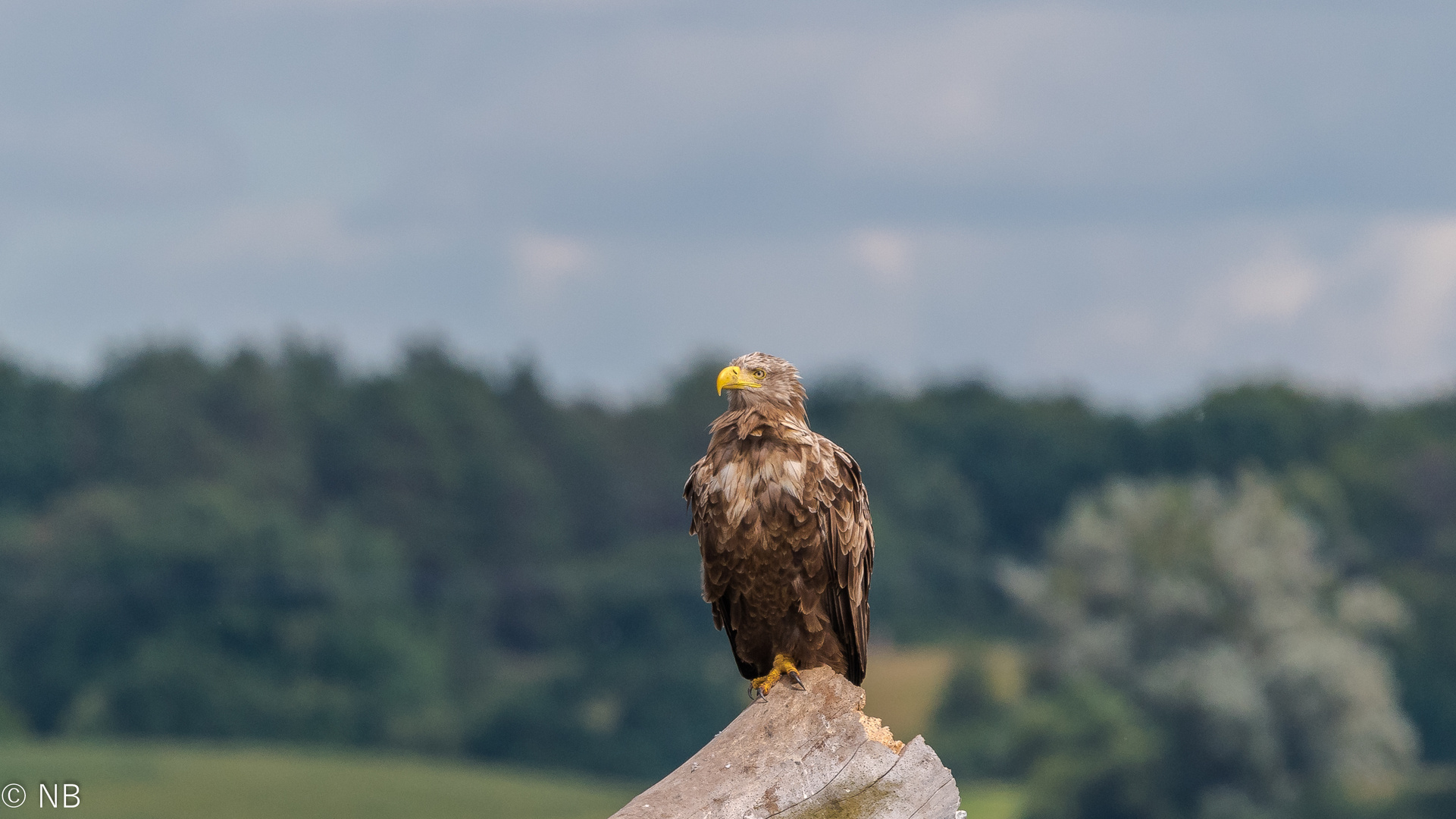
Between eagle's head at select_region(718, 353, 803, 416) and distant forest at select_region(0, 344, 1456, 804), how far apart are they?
261 feet

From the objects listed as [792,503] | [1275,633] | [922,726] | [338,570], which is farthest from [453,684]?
[792,503]

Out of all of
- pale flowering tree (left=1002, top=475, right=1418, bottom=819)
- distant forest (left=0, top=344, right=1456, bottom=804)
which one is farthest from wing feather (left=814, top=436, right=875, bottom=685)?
distant forest (left=0, top=344, right=1456, bottom=804)

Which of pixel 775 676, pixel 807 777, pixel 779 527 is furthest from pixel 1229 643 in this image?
pixel 807 777

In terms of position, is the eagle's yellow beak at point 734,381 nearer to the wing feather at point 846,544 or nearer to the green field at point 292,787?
the wing feather at point 846,544

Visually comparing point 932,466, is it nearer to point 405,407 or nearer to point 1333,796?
point 405,407

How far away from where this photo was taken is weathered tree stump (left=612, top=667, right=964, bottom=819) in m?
9.66

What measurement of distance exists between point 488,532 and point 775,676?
346 feet

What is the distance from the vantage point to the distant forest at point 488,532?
94625 millimetres

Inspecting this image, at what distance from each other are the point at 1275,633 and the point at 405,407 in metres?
56.4

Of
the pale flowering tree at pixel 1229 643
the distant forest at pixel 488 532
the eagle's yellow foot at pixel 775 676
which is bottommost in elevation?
the eagle's yellow foot at pixel 775 676

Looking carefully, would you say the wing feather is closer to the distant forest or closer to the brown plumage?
the brown plumage

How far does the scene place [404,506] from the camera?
114 meters

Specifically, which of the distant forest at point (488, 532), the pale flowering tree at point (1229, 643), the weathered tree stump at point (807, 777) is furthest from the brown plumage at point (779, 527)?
the distant forest at point (488, 532)

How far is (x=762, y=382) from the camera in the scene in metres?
10.7
